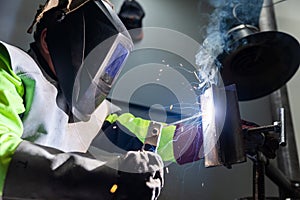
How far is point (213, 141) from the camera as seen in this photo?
812 millimetres

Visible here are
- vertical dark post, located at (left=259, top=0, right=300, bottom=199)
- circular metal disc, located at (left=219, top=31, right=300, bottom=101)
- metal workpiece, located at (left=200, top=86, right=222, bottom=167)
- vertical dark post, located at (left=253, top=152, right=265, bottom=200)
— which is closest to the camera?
metal workpiece, located at (left=200, top=86, right=222, bottom=167)

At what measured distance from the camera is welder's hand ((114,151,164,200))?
58 cm

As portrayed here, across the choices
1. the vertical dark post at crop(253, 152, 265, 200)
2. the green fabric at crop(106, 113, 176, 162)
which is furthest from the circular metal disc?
the vertical dark post at crop(253, 152, 265, 200)

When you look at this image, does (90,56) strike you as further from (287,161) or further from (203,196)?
(287,161)

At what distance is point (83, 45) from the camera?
0.90 m

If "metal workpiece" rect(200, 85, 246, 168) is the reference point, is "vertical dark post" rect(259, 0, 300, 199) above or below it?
above

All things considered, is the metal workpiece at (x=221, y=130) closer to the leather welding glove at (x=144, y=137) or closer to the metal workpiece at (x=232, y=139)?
the metal workpiece at (x=232, y=139)

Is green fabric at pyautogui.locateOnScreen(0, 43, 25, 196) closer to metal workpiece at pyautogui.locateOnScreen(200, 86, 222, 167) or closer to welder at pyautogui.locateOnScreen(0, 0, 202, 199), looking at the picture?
welder at pyautogui.locateOnScreen(0, 0, 202, 199)

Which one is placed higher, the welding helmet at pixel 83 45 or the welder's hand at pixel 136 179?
A: the welding helmet at pixel 83 45

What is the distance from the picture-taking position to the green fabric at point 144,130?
3.50 ft

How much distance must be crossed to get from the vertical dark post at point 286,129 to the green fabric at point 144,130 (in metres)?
0.58

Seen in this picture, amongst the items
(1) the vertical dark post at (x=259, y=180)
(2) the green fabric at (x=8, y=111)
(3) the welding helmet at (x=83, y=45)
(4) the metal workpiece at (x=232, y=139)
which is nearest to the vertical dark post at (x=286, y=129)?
(1) the vertical dark post at (x=259, y=180)

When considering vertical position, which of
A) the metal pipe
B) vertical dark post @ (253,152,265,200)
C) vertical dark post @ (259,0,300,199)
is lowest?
vertical dark post @ (253,152,265,200)

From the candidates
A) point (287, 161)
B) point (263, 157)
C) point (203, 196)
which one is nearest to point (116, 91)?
point (203, 196)
